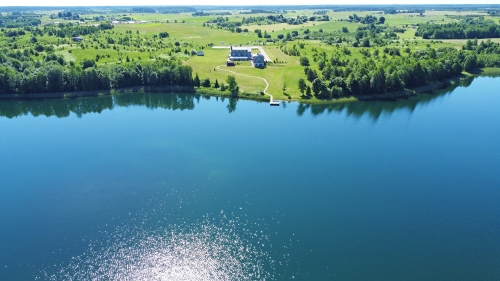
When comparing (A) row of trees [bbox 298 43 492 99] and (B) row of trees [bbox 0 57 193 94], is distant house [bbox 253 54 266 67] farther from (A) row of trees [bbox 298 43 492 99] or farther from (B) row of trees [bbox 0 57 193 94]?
(B) row of trees [bbox 0 57 193 94]

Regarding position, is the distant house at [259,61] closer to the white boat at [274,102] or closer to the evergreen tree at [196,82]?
the evergreen tree at [196,82]

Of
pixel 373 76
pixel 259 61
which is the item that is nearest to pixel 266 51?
pixel 259 61

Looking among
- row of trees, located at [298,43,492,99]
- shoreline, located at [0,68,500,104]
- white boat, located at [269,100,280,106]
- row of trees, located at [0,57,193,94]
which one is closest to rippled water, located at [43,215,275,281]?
white boat, located at [269,100,280,106]

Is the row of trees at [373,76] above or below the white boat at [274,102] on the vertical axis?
above

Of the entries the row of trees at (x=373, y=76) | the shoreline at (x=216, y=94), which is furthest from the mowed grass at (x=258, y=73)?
the row of trees at (x=373, y=76)

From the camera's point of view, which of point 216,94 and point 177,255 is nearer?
point 177,255

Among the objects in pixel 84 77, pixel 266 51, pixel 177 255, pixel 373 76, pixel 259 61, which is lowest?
pixel 177 255

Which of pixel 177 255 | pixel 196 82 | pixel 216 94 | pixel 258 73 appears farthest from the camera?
pixel 258 73

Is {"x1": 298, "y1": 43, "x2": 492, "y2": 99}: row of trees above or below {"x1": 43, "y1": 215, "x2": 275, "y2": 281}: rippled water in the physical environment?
above

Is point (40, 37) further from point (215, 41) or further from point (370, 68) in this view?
Result: point (370, 68)

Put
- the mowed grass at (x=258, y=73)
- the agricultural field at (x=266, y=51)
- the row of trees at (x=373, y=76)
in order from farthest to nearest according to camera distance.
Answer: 1. the agricultural field at (x=266, y=51)
2. the mowed grass at (x=258, y=73)
3. the row of trees at (x=373, y=76)

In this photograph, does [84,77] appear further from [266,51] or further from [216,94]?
[266,51]

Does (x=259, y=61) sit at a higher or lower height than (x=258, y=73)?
higher
